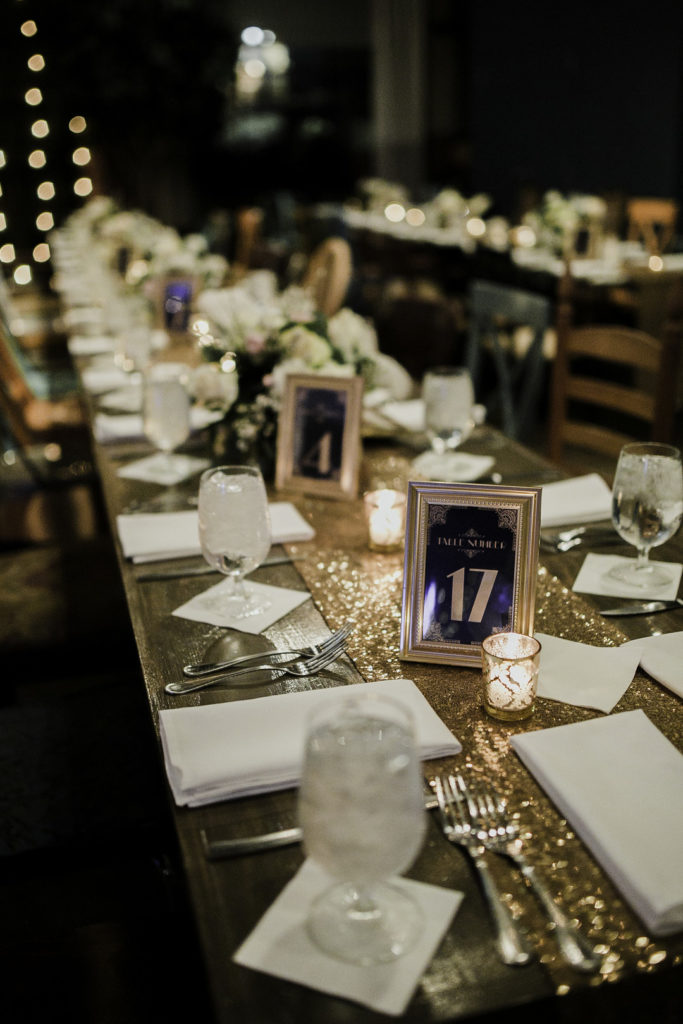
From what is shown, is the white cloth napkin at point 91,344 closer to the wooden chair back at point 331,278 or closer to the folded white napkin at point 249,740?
the wooden chair back at point 331,278

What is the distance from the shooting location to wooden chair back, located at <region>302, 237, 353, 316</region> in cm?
402

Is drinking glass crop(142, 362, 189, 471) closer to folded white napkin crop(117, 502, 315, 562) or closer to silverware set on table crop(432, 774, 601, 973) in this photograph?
folded white napkin crop(117, 502, 315, 562)

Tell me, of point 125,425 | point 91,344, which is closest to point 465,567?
point 125,425

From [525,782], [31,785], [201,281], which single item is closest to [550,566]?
[525,782]

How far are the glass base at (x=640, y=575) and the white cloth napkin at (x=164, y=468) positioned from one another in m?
0.86

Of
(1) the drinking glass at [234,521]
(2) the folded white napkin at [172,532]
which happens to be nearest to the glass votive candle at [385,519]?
(2) the folded white napkin at [172,532]

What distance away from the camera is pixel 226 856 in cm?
79

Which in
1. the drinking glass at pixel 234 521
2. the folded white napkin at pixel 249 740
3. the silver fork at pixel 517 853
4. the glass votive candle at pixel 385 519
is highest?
the drinking glass at pixel 234 521

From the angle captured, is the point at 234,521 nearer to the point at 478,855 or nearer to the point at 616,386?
the point at 478,855

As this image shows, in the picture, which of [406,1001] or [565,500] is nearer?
[406,1001]

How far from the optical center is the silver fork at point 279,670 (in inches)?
41.4

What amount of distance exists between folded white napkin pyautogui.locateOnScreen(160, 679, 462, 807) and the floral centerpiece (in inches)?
33.7

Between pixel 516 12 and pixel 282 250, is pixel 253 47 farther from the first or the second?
pixel 282 250

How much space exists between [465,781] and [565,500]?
80 centimetres
